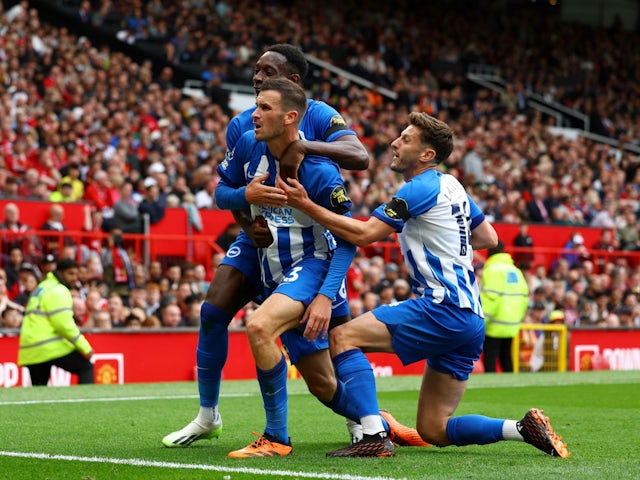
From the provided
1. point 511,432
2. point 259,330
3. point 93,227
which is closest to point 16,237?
point 93,227

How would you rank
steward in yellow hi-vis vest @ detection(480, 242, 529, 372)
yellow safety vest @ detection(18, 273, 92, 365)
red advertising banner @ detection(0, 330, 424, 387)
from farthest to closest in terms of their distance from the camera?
steward in yellow hi-vis vest @ detection(480, 242, 529, 372) < red advertising banner @ detection(0, 330, 424, 387) < yellow safety vest @ detection(18, 273, 92, 365)

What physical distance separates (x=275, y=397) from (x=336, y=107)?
67.8 feet

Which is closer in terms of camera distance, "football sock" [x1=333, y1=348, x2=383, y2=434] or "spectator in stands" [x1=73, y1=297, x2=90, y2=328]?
"football sock" [x1=333, y1=348, x2=383, y2=434]

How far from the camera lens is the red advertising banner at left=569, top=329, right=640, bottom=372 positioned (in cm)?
1917

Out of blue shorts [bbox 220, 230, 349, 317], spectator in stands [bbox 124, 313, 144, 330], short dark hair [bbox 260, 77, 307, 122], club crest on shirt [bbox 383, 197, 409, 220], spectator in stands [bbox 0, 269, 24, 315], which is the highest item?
short dark hair [bbox 260, 77, 307, 122]

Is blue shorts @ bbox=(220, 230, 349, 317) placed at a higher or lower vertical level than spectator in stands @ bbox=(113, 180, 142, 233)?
lower

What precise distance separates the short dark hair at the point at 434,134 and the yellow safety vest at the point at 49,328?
23.1 ft

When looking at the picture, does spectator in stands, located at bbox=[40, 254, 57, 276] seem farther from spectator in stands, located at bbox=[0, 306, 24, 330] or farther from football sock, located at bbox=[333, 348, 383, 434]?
football sock, located at bbox=[333, 348, 383, 434]

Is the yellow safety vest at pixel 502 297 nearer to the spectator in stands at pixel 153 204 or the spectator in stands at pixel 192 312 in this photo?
the spectator in stands at pixel 192 312

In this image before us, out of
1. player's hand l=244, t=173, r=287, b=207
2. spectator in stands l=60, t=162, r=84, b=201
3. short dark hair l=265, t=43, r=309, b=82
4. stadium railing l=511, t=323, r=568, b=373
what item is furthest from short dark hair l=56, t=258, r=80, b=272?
stadium railing l=511, t=323, r=568, b=373

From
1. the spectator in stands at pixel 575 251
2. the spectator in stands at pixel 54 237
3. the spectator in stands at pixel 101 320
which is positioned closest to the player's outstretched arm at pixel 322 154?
the spectator in stands at pixel 101 320

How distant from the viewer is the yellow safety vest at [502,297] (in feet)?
54.2

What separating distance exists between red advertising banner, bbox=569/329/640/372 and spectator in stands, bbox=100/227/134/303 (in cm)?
749

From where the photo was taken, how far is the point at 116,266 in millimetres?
16422
